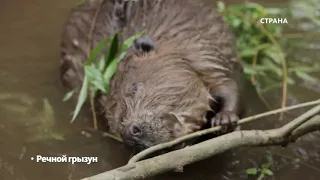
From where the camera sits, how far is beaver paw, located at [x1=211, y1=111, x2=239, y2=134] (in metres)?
2.43

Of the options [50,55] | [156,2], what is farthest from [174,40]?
[50,55]

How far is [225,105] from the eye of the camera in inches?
101

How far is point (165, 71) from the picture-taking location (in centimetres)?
249

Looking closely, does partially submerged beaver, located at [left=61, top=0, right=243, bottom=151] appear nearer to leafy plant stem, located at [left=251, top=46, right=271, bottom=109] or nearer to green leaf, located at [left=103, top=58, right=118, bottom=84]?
green leaf, located at [left=103, top=58, right=118, bottom=84]

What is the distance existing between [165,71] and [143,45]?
0.46 ft

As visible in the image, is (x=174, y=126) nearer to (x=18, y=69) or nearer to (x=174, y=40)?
(x=174, y=40)

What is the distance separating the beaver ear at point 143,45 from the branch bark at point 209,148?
515 millimetres

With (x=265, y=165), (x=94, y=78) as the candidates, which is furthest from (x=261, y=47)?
(x=94, y=78)

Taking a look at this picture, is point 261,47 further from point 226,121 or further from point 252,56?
point 226,121

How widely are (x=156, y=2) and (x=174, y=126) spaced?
68 centimetres

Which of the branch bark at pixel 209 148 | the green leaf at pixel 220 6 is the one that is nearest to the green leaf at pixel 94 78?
the branch bark at pixel 209 148

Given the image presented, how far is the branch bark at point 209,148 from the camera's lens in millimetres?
2027

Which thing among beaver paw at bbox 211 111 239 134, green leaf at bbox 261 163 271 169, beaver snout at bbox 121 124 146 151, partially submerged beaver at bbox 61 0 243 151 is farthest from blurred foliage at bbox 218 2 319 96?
beaver snout at bbox 121 124 146 151

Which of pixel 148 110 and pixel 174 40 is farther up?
pixel 174 40
